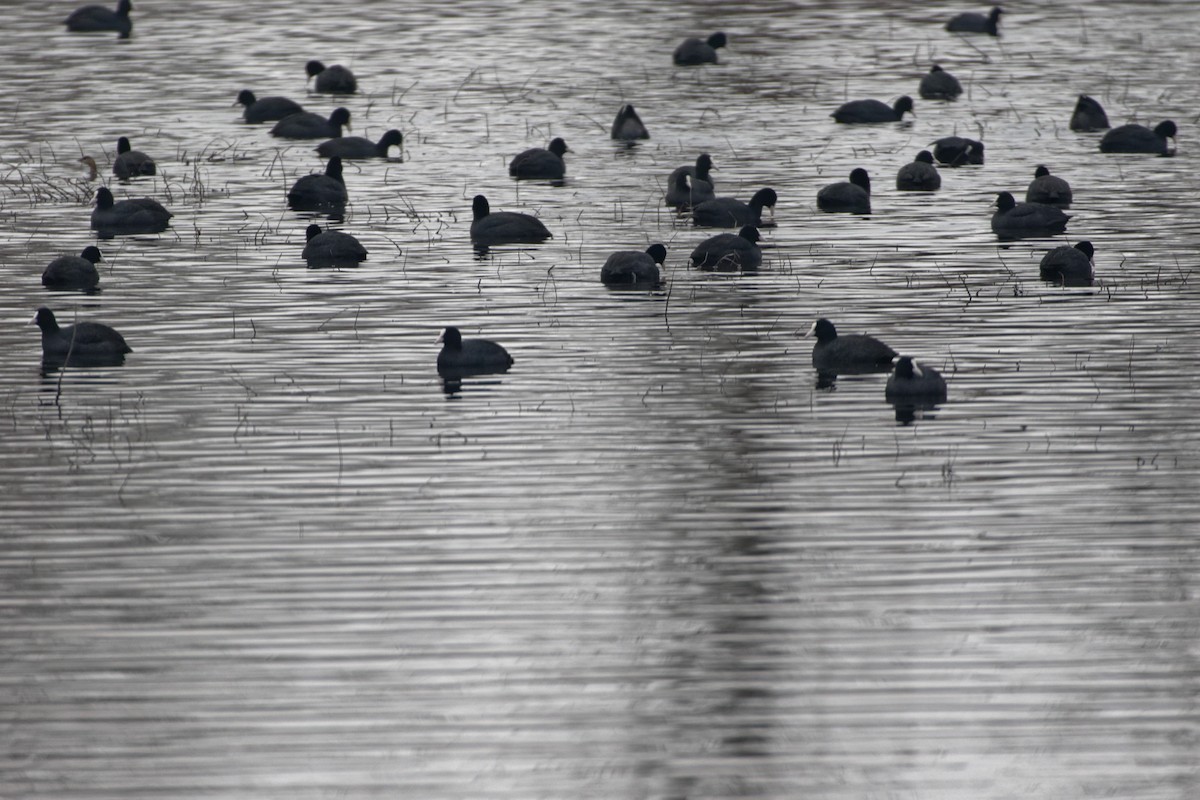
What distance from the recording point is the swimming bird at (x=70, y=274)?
2353 centimetres

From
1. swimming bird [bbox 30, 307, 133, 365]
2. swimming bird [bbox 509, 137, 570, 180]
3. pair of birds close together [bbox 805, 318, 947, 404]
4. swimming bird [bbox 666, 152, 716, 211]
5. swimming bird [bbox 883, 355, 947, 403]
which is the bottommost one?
swimming bird [bbox 883, 355, 947, 403]

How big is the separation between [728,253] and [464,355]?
6.79 meters

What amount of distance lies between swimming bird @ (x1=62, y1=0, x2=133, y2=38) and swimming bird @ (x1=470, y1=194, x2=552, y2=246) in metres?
31.3

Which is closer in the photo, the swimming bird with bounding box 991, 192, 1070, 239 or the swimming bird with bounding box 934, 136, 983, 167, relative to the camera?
the swimming bird with bounding box 991, 192, 1070, 239

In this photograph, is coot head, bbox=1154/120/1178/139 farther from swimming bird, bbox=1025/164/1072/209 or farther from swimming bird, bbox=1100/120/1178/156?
swimming bird, bbox=1025/164/1072/209

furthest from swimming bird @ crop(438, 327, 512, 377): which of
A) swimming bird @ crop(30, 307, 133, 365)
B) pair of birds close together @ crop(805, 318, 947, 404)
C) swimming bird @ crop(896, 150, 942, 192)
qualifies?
swimming bird @ crop(896, 150, 942, 192)

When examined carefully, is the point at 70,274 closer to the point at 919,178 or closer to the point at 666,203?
the point at 666,203

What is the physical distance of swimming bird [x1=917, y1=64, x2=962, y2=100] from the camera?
4309 cm

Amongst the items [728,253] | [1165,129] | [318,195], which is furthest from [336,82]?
[728,253]

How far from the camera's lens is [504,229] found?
2694cm

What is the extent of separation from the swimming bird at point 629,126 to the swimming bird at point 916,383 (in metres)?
20.1

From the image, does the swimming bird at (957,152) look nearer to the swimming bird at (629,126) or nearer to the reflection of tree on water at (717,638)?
the swimming bird at (629,126)

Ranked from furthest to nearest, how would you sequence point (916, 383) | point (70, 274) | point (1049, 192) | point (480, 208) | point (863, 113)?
point (863, 113) < point (1049, 192) < point (480, 208) < point (70, 274) < point (916, 383)

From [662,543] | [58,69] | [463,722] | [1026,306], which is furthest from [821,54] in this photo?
[463,722]
